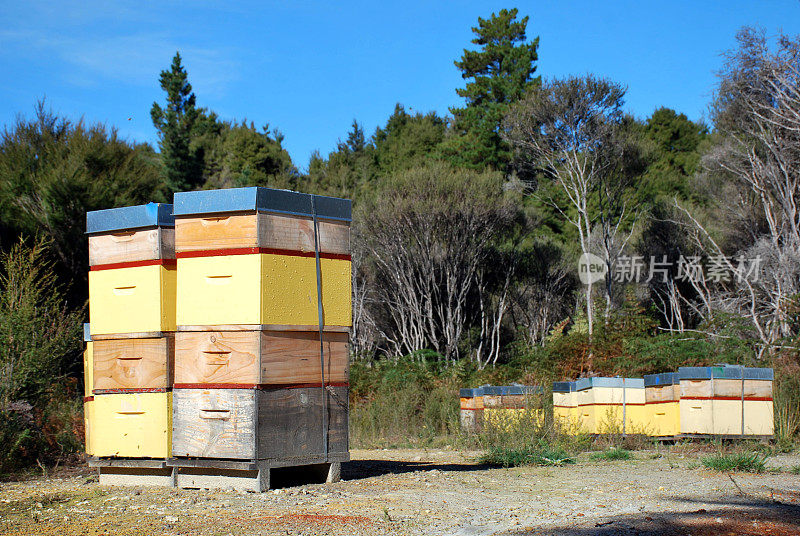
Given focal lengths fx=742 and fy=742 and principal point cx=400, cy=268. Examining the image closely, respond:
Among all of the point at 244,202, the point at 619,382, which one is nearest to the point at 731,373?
the point at 619,382

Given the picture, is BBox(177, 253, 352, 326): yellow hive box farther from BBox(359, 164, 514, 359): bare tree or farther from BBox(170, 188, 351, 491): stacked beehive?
BBox(359, 164, 514, 359): bare tree

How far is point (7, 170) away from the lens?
19.0m

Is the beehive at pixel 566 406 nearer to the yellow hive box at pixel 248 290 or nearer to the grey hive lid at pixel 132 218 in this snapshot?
the yellow hive box at pixel 248 290

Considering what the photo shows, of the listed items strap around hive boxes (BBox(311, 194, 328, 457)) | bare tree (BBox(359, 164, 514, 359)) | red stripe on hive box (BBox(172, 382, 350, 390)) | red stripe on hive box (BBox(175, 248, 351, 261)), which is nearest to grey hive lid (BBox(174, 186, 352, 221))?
strap around hive boxes (BBox(311, 194, 328, 457))

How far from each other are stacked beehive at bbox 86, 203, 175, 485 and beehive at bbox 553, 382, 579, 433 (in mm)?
6311

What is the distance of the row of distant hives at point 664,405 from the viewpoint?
33.1 ft

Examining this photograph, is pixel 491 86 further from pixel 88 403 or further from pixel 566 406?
pixel 88 403

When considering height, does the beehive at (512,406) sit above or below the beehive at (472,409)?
above

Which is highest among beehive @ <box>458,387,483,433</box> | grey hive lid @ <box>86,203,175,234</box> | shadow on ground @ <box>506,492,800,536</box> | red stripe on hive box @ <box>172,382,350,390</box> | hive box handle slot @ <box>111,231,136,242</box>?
grey hive lid @ <box>86,203,175,234</box>

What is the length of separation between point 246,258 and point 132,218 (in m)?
1.37

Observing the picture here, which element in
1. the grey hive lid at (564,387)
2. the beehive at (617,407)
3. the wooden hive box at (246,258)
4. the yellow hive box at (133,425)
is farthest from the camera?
the grey hive lid at (564,387)

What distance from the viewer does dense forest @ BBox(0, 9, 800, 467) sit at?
17.3 m

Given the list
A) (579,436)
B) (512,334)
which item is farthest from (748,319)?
(579,436)

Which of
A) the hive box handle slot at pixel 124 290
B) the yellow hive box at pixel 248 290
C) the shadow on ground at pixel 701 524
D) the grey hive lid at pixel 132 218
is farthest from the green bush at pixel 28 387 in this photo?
the shadow on ground at pixel 701 524
